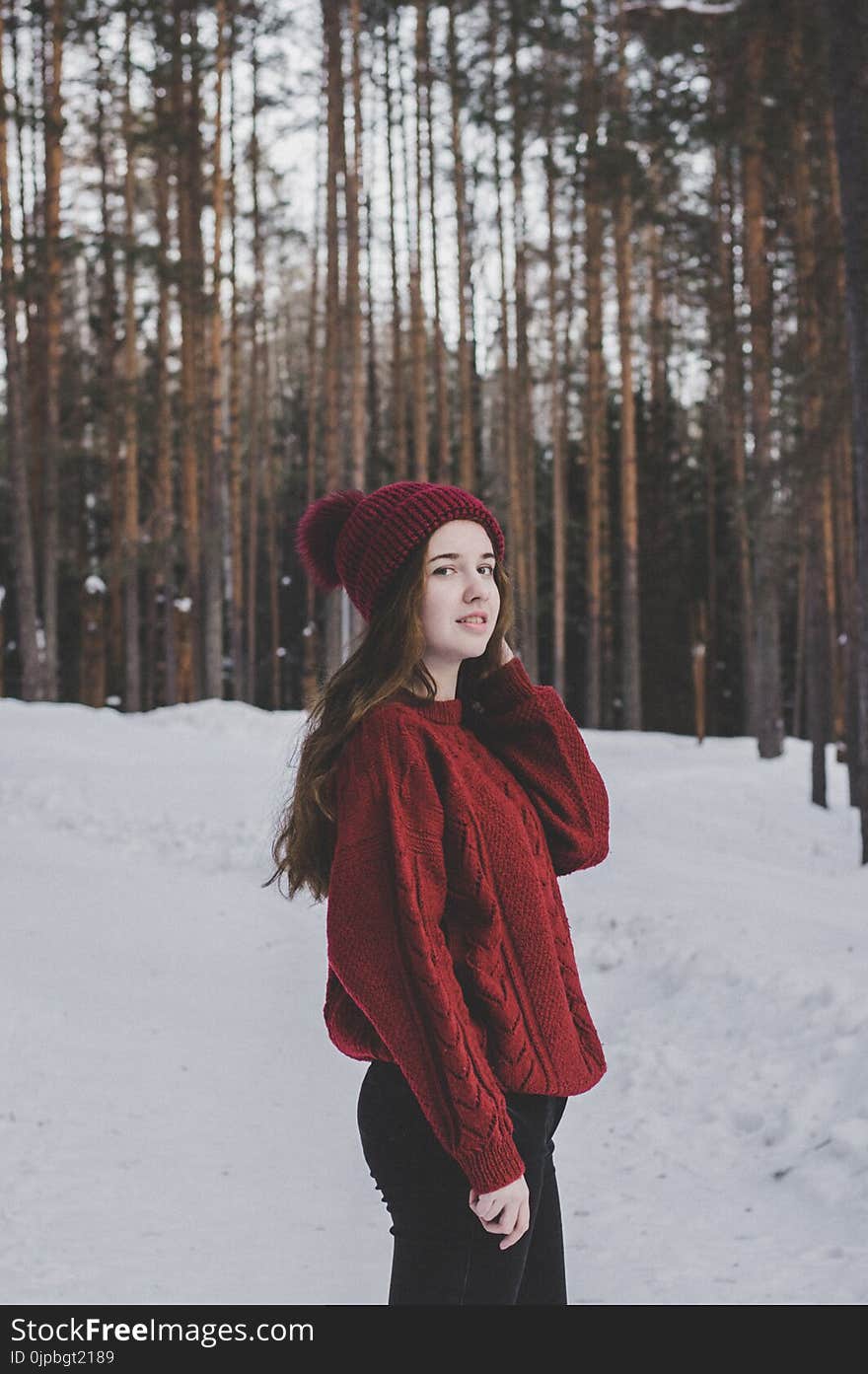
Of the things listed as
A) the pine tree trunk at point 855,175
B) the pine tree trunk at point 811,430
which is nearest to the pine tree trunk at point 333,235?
the pine tree trunk at point 811,430

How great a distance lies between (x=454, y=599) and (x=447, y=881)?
1.68 feet

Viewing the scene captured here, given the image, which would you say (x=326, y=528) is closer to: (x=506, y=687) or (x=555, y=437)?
(x=506, y=687)

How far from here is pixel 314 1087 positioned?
547 cm

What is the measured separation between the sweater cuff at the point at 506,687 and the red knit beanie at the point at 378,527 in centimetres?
22

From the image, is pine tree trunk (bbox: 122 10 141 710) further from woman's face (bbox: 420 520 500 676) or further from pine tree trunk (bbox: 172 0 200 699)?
woman's face (bbox: 420 520 500 676)

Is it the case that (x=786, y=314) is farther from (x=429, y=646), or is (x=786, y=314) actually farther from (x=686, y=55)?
(x=429, y=646)

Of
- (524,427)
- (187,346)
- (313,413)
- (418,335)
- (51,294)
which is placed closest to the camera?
(51,294)

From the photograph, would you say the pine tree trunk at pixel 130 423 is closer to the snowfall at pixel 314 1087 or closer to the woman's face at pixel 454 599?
the snowfall at pixel 314 1087

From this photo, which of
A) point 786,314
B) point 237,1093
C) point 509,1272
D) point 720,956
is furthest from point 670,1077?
point 786,314

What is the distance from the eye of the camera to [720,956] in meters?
6.40

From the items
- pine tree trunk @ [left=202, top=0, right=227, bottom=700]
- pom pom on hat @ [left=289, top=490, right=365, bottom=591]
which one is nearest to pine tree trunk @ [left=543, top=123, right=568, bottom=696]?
pine tree trunk @ [left=202, top=0, right=227, bottom=700]

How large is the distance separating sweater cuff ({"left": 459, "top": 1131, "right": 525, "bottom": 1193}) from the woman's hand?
14mm

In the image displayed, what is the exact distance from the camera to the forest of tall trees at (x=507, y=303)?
1283cm

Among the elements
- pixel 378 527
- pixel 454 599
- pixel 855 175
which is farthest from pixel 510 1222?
pixel 855 175
